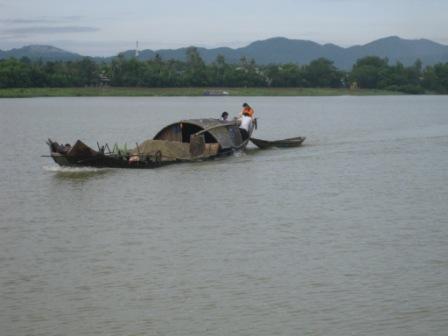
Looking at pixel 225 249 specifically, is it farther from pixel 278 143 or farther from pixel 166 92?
pixel 166 92

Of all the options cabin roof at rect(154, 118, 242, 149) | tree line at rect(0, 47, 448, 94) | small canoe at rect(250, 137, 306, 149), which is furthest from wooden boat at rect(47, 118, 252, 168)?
tree line at rect(0, 47, 448, 94)

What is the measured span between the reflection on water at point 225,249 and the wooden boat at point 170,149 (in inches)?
14.7

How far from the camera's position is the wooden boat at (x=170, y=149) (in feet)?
72.0

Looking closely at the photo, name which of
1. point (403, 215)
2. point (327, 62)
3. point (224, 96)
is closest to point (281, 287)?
point (403, 215)

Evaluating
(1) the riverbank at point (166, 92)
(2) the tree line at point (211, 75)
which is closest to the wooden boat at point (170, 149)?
(2) the tree line at point (211, 75)

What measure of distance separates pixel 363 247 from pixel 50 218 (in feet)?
21.9

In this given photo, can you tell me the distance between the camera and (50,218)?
53.0 ft

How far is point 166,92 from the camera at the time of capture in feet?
348

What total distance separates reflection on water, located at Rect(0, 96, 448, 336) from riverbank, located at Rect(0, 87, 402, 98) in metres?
74.7

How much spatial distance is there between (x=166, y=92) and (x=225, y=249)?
94020mm

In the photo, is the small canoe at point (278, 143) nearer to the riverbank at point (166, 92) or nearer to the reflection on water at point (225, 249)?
the reflection on water at point (225, 249)

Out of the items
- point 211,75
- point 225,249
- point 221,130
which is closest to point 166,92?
point 211,75

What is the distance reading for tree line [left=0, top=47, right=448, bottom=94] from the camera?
96.4 meters

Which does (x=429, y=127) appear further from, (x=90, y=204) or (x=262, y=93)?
(x=262, y=93)
